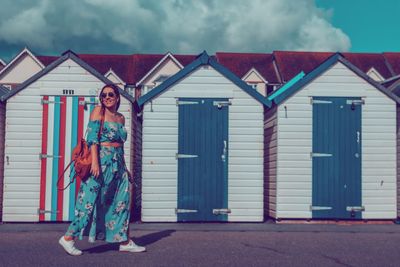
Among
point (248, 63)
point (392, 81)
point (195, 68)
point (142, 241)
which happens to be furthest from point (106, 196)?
point (248, 63)

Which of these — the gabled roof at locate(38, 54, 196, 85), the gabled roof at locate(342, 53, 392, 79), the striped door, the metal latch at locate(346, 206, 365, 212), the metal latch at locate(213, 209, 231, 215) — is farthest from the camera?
the gabled roof at locate(342, 53, 392, 79)

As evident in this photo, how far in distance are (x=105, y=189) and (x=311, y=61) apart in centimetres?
3570

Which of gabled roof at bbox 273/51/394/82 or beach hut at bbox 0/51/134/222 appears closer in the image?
beach hut at bbox 0/51/134/222

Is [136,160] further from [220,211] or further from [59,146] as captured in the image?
[220,211]

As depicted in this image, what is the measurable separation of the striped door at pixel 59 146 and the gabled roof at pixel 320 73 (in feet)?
11.7

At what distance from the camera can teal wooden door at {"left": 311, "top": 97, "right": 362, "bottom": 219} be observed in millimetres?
9992

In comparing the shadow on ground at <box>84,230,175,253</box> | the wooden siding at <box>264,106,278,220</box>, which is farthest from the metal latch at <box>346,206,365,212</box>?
the shadow on ground at <box>84,230,175,253</box>

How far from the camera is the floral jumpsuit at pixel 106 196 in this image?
639 centimetres

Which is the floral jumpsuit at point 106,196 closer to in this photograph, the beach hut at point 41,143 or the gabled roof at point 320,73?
the beach hut at point 41,143

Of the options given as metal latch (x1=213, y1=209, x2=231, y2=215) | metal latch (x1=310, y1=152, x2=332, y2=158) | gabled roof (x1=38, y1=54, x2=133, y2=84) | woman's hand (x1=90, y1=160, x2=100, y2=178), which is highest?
gabled roof (x1=38, y1=54, x2=133, y2=84)

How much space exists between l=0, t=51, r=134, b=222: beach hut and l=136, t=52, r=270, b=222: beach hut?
26.6 inches

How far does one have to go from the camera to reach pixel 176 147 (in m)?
9.94

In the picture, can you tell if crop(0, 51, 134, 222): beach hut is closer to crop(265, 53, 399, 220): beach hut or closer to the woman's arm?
crop(265, 53, 399, 220): beach hut

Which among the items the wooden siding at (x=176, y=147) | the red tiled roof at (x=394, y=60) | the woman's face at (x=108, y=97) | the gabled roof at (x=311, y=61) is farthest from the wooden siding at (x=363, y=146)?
the red tiled roof at (x=394, y=60)
